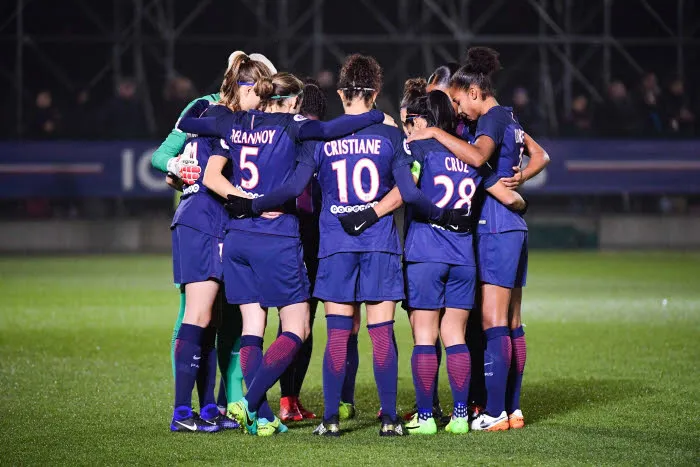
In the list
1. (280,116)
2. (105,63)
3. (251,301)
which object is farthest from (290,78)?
(105,63)

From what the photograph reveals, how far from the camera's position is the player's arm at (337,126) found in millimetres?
6902

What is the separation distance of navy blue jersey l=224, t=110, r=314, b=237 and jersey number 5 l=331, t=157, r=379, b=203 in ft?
0.94

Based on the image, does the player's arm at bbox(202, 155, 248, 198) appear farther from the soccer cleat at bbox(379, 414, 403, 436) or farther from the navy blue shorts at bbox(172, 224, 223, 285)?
the soccer cleat at bbox(379, 414, 403, 436)

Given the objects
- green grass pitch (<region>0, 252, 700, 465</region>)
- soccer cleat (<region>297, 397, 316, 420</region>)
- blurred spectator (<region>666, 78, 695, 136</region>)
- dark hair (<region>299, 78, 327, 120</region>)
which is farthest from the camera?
blurred spectator (<region>666, 78, 695, 136</region>)

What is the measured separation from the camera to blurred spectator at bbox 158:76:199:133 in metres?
20.5

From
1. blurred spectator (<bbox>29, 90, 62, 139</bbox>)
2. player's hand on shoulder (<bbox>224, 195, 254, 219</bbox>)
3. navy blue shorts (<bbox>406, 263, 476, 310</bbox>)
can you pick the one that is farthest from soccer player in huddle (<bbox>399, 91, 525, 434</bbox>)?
blurred spectator (<bbox>29, 90, 62, 139</bbox>)

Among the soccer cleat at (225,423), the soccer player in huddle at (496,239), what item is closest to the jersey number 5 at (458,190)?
the soccer player in huddle at (496,239)

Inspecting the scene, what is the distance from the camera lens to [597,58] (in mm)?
25109

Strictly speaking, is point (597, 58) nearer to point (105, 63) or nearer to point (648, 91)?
point (648, 91)

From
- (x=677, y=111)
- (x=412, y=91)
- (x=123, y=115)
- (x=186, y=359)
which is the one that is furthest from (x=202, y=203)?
(x=677, y=111)

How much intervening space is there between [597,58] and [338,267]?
1916 cm

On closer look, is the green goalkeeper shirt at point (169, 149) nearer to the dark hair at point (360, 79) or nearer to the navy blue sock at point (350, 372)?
the dark hair at point (360, 79)

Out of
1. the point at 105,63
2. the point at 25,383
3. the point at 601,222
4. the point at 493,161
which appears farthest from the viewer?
the point at 105,63

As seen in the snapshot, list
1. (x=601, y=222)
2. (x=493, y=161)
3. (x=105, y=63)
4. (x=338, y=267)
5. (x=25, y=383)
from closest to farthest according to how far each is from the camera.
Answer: (x=338, y=267) → (x=493, y=161) → (x=25, y=383) → (x=601, y=222) → (x=105, y=63)
